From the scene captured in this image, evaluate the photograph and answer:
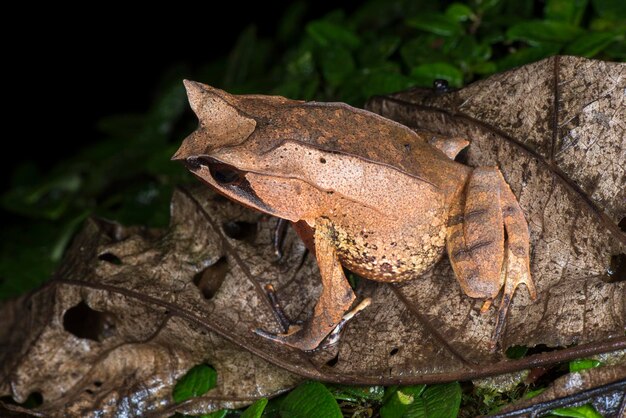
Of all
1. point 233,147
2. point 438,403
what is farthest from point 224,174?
point 438,403

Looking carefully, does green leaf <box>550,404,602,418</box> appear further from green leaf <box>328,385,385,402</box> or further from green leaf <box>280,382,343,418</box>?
green leaf <box>280,382,343,418</box>

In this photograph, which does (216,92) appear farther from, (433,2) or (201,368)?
(433,2)

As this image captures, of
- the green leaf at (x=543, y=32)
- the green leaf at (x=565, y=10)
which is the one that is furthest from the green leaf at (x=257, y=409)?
the green leaf at (x=565, y=10)

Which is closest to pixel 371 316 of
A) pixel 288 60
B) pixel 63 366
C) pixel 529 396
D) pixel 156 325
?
pixel 529 396

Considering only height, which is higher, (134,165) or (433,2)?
(433,2)

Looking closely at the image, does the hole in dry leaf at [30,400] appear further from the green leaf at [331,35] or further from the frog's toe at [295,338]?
the green leaf at [331,35]

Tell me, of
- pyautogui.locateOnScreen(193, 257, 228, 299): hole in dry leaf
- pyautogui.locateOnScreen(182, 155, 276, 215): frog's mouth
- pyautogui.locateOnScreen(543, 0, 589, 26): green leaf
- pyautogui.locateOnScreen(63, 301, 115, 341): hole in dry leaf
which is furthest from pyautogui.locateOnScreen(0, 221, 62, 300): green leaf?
pyautogui.locateOnScreen(543, 0, 589, 26): green leaf
